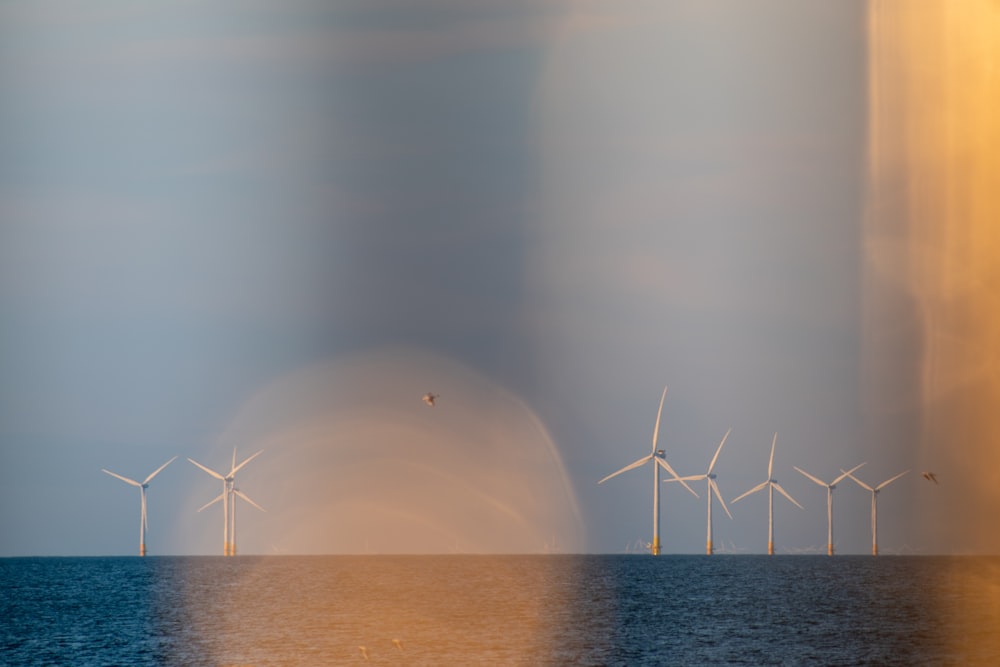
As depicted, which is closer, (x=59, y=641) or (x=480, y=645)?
(x=480, y=645)

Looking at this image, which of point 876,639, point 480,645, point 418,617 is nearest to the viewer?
point 480,645

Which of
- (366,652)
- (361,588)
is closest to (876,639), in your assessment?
(366,652)

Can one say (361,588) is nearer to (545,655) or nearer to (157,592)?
(157,592)

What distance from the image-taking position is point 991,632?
11875 cm

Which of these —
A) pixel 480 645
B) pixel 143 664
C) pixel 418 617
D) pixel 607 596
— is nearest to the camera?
pixel 143 664

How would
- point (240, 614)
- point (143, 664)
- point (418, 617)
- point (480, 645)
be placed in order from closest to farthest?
point (143, 664)
point (480, 645)
point (418, 617)
point (240, 614)

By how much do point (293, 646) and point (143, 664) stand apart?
13.6 meters

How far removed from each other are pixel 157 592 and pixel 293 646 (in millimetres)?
94143

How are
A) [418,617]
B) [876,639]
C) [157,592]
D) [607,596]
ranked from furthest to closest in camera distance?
[157,592] → [607,596] → [418,617] → [876,639]

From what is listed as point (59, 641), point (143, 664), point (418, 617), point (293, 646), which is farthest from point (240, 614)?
point (143, 664)

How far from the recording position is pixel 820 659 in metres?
96.2

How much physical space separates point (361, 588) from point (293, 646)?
97.0 meters

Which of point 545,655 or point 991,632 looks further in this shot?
point 991,632

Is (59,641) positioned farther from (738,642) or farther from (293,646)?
(738,642)
